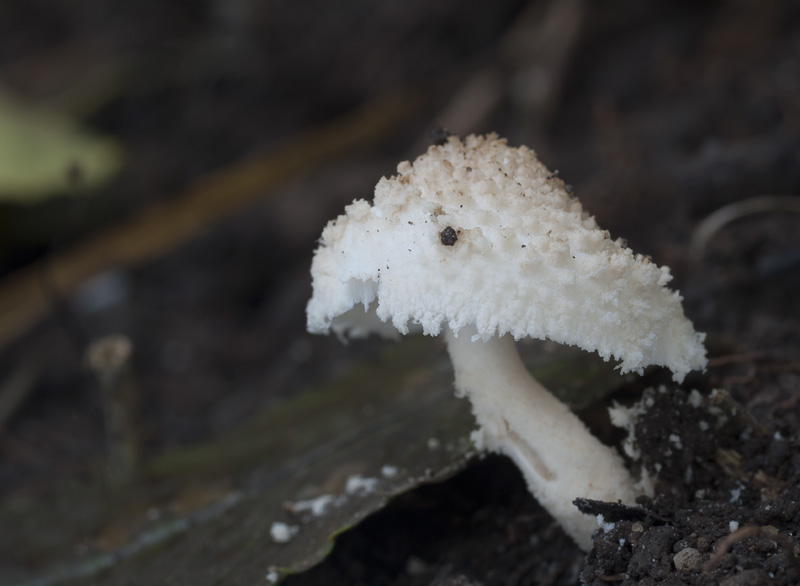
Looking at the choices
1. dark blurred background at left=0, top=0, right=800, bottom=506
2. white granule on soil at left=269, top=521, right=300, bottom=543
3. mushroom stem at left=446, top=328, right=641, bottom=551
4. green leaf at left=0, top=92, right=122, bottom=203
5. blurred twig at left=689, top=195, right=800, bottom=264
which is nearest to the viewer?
mushroom stem at left=446, top=328, right=641, bottom=551

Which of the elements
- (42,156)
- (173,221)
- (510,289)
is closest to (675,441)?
(510,289)

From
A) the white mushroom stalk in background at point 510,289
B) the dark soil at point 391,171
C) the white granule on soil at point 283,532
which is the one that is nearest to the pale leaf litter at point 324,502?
the white granule on soil at point 283,532

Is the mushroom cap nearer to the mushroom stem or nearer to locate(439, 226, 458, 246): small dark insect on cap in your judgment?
locate(439, 226, 458, 246): small dark insect on cap

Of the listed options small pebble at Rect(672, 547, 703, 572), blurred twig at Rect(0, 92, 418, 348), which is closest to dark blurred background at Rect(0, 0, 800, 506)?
blurred twig at Rect(0, 92, 418, 348)

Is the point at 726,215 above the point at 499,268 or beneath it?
above

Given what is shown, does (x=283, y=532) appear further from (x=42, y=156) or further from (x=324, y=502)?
(x=42, y=156)

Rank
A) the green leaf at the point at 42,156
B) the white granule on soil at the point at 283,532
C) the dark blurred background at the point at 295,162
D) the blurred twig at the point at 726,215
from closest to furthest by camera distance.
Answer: the white granule on soil at the point at 283,532 < the blurred twig at the point at 726,215 < the dark blurred background at the point at 295,162 < the green leaf at the point at 42,156

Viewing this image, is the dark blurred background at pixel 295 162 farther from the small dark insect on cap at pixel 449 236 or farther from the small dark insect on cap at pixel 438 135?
the small dark insect on cap at pixel 449 236
